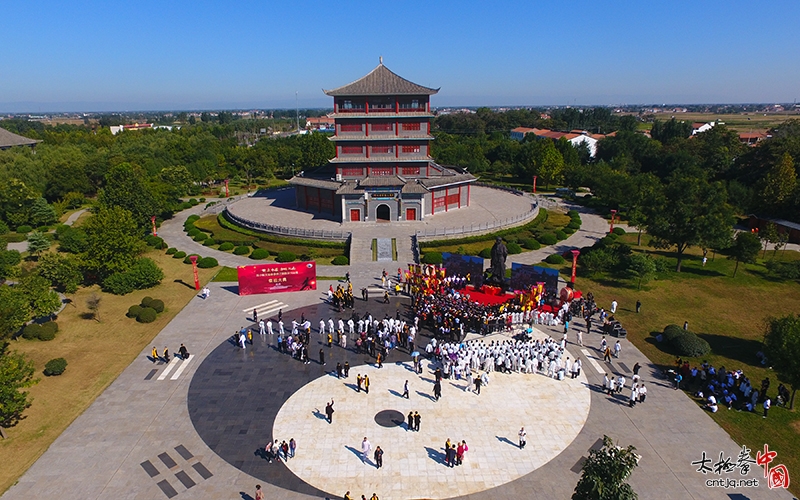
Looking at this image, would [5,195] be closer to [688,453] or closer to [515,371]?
[515,371]

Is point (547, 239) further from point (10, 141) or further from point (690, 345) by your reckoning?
point (10, 141)

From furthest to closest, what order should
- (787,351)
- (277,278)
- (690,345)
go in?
1. (277,278)
2. (690,345)
3. (787,351)

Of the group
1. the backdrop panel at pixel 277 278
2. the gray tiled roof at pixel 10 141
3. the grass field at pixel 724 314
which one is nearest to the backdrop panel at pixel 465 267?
the grass field at pixel 724 314

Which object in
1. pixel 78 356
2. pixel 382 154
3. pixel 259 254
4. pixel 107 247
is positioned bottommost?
Result: pixel 78 356

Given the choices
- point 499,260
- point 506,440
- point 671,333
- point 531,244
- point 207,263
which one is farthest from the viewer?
point 531,244

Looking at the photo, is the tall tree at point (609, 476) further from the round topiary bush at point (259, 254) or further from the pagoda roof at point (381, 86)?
the pagoda roof at point (381, 86)

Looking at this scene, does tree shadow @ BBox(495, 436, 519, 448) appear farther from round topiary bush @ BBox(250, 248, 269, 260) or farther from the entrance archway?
the entrance archway

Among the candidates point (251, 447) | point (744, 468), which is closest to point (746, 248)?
point (744, 468)
